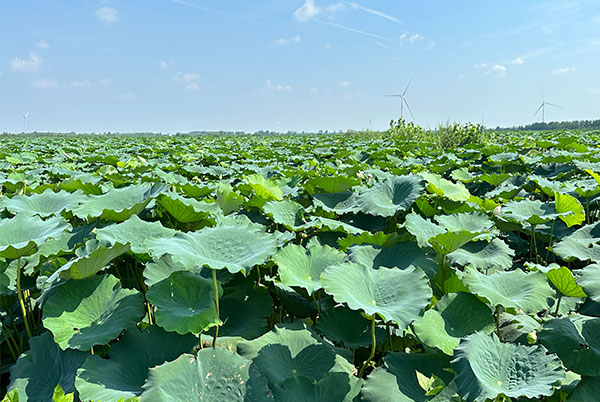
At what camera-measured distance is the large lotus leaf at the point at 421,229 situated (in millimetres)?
1626

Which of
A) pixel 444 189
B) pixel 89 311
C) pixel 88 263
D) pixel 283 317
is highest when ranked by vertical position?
pixel 444 189

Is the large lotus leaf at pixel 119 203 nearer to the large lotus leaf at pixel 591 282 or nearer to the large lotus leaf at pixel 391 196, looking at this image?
the large lotus leaf at pixel 391 196

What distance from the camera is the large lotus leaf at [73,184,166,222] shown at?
1.85m

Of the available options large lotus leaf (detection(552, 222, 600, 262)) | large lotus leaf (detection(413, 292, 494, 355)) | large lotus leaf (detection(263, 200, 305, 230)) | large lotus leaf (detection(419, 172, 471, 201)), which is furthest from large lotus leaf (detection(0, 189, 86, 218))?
large lotus leaf (detection(552, 222, 600, 262))

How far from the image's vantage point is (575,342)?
1178 mm

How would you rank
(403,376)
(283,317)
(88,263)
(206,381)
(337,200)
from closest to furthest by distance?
(206,381) < (403,376) < (88,263) < (283,317) < (337,200)

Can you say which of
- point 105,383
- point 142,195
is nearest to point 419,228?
point 105,383

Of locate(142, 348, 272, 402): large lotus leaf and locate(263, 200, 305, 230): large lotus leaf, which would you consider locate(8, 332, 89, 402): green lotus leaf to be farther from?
locate(263, 200, 305, 230): large lotus leaf

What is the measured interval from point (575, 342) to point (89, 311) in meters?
1.53

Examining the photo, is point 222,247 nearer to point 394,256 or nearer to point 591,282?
point 394,256

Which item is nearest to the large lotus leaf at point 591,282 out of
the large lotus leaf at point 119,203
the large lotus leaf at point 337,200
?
the large lotus leaf at point 337,200

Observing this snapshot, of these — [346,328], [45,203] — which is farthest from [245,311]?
[45,203]

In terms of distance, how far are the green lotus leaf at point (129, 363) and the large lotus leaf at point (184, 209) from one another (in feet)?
2.26

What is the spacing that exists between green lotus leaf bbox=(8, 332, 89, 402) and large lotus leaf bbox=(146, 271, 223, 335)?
0.95 ft
